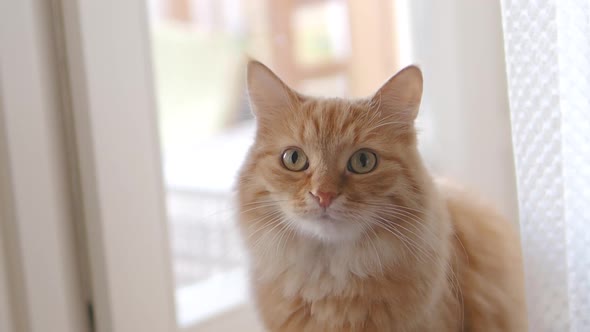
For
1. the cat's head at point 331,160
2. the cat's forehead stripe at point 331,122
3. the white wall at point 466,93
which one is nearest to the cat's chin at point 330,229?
the cat's head at point 331,160

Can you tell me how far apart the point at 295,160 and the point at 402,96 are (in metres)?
0.19

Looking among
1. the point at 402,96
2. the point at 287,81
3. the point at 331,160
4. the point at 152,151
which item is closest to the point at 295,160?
the point at 331,160

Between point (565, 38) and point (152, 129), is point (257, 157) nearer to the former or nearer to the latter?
point (152, 129)

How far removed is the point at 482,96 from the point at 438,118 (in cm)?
13

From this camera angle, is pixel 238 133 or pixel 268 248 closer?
pixel 268 248

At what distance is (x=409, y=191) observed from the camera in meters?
0.89

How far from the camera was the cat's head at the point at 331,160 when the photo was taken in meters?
0.85

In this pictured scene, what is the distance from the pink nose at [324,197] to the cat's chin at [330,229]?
0.02 m

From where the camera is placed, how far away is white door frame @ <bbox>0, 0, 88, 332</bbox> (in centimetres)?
98

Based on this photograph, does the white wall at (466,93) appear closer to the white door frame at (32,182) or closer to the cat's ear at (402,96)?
the cat's ear at (402,96)

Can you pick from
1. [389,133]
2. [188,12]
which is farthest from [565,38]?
[188,12]

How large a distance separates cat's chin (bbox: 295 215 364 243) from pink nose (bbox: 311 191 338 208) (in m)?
0.02

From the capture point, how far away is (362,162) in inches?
35.1

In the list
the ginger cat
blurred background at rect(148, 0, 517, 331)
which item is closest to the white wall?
blurred background at rect(148, 0, 517, 331)
